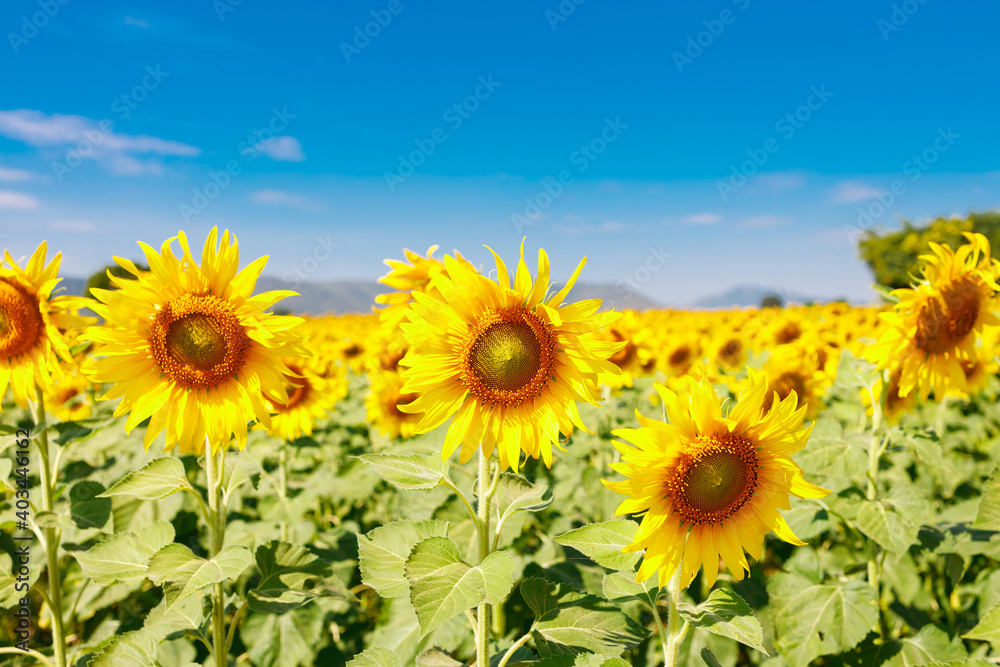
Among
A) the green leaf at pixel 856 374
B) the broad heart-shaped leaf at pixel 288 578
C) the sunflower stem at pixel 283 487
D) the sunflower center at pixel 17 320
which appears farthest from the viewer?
the sunflower stem at pixel 283 487

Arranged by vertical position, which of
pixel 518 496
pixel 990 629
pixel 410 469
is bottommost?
pixel 990 629

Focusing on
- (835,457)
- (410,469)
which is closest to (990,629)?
(835,457)

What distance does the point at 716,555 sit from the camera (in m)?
1.94

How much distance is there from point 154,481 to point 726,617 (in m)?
2.21

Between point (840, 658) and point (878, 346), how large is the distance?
1.79 meters

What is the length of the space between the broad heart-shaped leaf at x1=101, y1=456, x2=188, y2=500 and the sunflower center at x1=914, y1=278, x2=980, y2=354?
3.81 metres

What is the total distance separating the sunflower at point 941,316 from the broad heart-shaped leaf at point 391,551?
2.66 metres

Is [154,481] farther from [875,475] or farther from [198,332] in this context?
[875,475]

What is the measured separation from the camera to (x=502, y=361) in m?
2.11

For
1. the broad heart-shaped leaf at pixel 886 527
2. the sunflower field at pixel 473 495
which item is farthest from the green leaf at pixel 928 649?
the broad heart-shaped leaf at pixel 886 527

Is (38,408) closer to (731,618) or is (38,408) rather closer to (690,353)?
(731,618)

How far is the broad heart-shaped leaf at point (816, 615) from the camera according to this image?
2967 millimetres

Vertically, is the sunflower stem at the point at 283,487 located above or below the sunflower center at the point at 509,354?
below

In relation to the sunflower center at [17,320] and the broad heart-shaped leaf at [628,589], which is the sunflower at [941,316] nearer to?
the broad heart-shaped leaf at [628,589]
